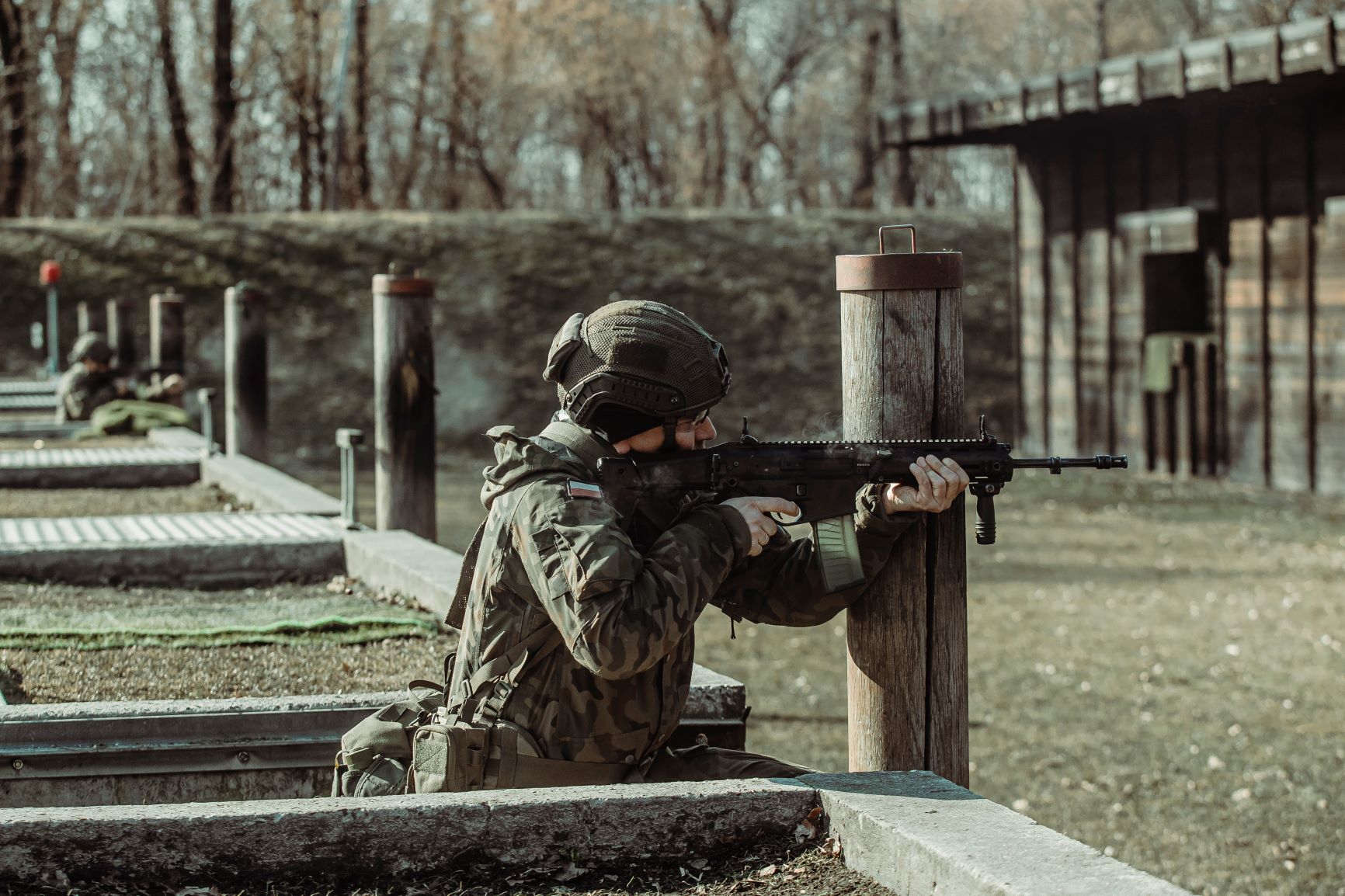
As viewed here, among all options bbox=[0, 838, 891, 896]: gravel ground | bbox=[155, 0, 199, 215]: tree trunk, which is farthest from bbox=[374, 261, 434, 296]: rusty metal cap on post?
bbox=[155, 0, 199, 215]: tree trunk

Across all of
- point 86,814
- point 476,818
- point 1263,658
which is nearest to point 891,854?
point 476,818

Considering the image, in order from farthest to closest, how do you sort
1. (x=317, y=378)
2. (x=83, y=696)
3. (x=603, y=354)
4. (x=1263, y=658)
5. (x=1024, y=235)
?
(x=317, y=378) < (x=1024, y=235) < (x=1263, y=658) < (x=83, y=696) < (x=603, y=354)

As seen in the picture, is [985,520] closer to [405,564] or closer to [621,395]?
[621,395]

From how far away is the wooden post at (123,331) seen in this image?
790 inches

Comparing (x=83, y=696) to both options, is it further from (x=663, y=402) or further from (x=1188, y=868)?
(x=1188, y=868)

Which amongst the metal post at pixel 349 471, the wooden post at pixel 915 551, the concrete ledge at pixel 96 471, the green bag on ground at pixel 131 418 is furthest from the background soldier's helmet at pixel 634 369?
the green bag on ground at pixel 131 418

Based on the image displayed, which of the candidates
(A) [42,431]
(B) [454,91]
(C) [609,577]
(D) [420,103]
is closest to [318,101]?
(D) [420,103]

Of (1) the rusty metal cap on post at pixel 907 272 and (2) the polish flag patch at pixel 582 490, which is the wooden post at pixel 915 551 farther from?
(2) the polish flag patch at pixel 582 490

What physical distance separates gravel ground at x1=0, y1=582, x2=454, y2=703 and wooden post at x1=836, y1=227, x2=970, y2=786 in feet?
6.37

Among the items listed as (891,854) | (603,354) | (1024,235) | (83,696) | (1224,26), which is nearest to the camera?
(891,854)

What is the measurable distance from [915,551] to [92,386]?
1456 centimetres

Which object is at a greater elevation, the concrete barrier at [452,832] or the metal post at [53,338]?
the metal post at [53,338]

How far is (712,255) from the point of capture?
26.5m

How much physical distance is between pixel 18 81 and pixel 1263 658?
29.6 metres
